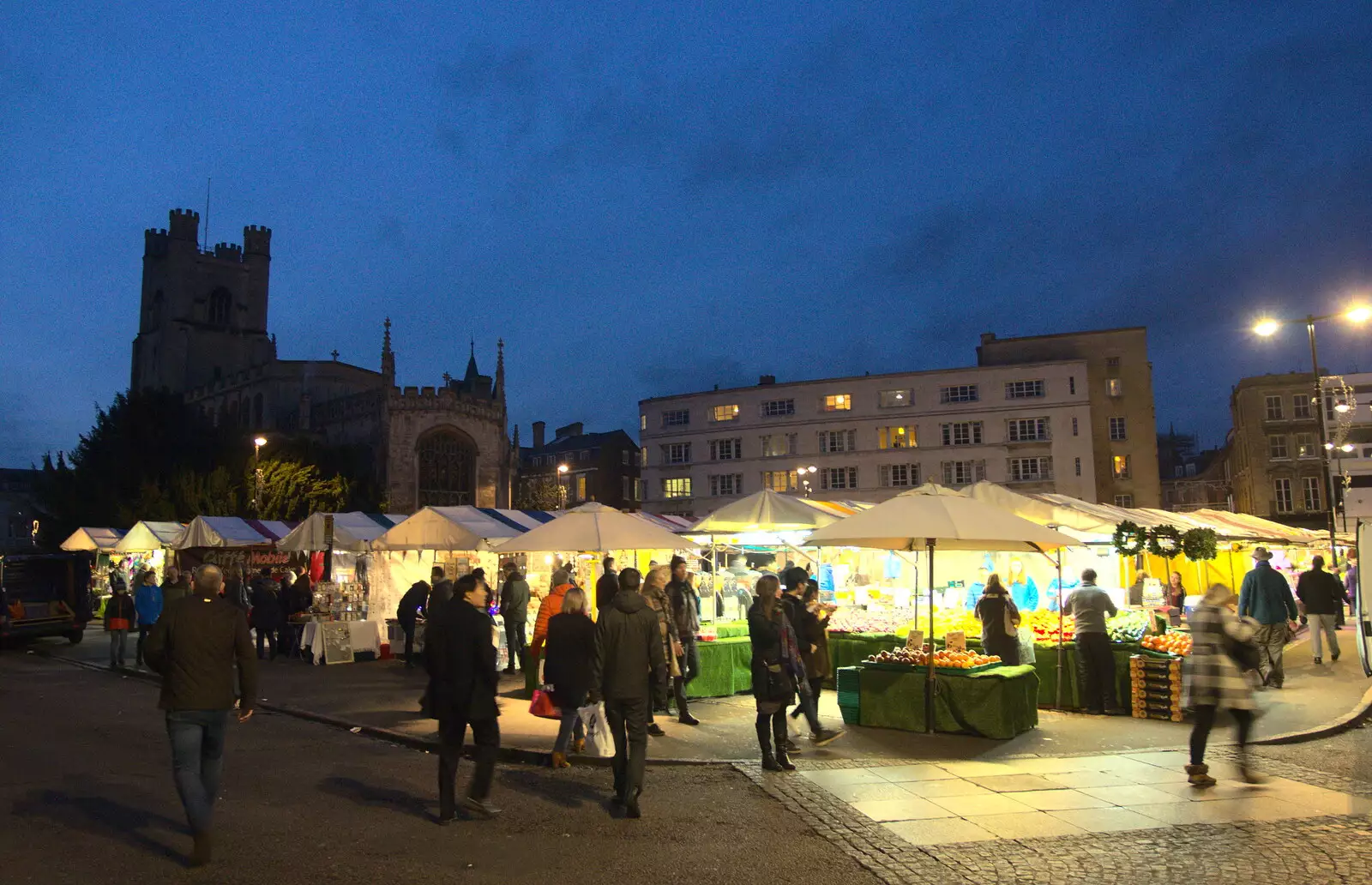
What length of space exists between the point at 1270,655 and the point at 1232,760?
534 centimetres

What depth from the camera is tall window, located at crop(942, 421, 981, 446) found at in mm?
54406

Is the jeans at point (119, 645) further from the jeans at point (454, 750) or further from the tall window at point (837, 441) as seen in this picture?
the tall window at point (837, 441)

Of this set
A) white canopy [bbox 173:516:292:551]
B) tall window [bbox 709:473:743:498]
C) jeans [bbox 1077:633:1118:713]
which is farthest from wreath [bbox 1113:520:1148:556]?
tall window [bbox 709:473:743:498]

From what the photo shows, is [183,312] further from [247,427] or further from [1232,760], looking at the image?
[1232,760]

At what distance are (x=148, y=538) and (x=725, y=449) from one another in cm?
3784

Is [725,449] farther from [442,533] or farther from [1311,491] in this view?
[442,533]

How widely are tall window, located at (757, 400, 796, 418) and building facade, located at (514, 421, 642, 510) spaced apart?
1243 cm

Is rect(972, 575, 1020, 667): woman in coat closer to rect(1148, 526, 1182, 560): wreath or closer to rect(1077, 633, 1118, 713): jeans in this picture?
rect(1077, 633, 1118, 713): jeans

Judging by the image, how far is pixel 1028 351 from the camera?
187 ft

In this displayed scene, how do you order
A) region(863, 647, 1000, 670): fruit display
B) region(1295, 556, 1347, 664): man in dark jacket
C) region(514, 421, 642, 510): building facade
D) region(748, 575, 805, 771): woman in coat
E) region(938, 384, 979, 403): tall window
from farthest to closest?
1. region(514, 421, 642, 510): building facade
2. region(938, 384, 979, 403): tall window
3. region(1295, 556, 1347, 664): man in dark jacket
4. region(863, 647, 1000, 670): fruit display
5. region(748, 575, 805, 771): woman in coat

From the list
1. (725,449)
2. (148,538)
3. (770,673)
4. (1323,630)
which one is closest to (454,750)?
(770,673)

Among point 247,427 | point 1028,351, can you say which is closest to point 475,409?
point 247,427

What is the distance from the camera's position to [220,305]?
7550 cm

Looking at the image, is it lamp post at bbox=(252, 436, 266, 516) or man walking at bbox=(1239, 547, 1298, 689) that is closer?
man walking at bbox=(1239, 547, 1298, 689)
